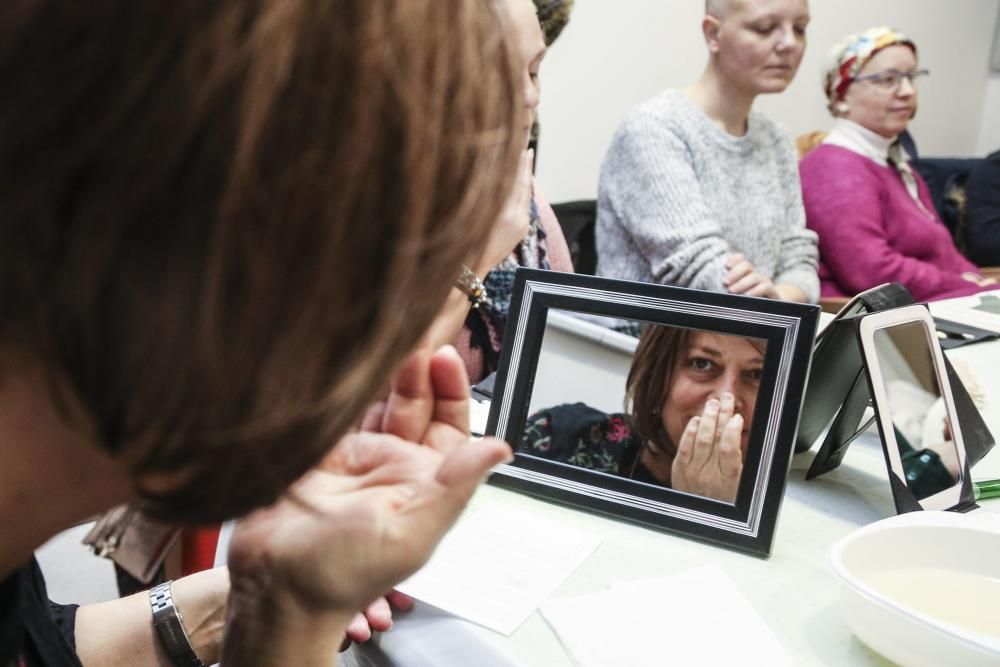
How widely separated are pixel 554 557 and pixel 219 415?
0.55 meters

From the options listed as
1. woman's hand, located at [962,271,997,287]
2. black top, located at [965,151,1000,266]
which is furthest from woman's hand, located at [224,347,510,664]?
black top, located at [965,151,1000,266]

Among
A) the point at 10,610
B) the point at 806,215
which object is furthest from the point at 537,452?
the point at 806,215

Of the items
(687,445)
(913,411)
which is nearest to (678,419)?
(687,445)

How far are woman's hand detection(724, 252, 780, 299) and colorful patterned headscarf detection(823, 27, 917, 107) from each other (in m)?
1.15

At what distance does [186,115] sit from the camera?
1.01 feet

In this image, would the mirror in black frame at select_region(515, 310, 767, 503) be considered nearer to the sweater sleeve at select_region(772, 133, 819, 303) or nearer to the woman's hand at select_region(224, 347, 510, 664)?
the woman's hand at select_region(224, 347, 510, 664)

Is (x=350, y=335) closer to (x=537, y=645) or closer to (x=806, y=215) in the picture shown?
(x=537, y=645)

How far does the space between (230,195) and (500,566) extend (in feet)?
1.95

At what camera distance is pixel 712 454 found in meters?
0.87

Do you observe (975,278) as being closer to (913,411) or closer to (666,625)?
(913,411)

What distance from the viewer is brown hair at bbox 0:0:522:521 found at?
30 centimetres

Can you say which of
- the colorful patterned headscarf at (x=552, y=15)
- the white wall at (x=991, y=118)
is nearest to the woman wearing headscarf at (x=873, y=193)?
the colorful patterned headscarf at (x=552, y=15)

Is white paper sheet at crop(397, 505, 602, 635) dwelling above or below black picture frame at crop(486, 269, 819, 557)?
below

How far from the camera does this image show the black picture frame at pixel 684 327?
0.86 m
